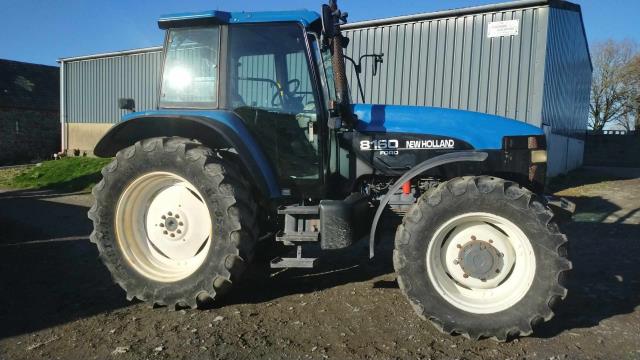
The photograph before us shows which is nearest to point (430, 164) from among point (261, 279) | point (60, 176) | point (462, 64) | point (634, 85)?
point (261, 279)

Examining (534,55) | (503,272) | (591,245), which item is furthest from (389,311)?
(534,55)

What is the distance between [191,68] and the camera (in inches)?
157

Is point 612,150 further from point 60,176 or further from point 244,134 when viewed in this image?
point 244,134

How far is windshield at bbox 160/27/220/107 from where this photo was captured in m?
3.91

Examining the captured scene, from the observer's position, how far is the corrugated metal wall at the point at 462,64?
1036 cm

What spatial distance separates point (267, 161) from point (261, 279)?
134 centimetres

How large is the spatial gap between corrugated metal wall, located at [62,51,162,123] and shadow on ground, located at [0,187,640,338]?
11.9 metres

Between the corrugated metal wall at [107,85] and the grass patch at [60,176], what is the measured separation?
2.75 metres

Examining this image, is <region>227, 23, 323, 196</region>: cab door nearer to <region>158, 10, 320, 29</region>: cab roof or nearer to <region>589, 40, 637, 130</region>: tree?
<region>158, 10, 320, 29</region>: cab roof

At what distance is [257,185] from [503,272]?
6.45 ft

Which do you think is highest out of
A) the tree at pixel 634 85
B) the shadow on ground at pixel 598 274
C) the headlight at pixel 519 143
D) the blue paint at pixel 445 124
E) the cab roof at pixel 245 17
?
the tree at pixel 634 85

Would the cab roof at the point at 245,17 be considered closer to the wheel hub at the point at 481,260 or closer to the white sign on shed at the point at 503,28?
the wheel hub at the point at 481,260

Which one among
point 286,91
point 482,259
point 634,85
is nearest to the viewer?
point 482,259

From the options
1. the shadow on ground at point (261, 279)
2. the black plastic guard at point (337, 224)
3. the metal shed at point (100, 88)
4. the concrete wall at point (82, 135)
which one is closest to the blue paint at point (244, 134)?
the black plastic guard at point (337, 224)
